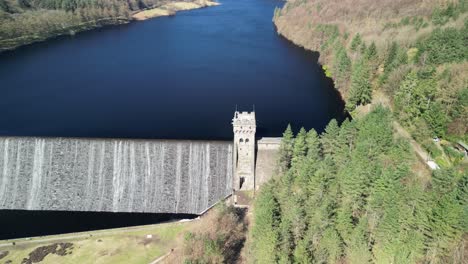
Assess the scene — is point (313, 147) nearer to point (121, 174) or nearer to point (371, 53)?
point (121, 174)

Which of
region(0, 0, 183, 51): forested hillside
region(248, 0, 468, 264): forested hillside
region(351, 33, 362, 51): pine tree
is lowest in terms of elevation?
region(248, 0, 468, 264): forested hillside

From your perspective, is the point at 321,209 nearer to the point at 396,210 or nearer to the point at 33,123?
the point at 396,210

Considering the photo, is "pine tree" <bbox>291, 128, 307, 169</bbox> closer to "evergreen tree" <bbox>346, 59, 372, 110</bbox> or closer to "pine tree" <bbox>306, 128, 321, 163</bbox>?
"pine tree" <bbox>306, 128, 321, 163</bbox>

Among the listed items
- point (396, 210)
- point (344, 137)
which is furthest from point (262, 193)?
point (396, 210)

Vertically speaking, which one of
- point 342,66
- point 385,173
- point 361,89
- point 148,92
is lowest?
point 385,173

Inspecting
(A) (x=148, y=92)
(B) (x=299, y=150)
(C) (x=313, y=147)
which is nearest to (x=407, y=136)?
(C) (x=313, y=147)

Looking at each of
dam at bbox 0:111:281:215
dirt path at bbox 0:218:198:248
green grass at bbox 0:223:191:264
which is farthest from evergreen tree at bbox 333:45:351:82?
dirt path at bbox 0:218:198:248
